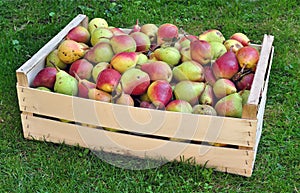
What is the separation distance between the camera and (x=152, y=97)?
2.40 m

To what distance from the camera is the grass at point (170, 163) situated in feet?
7.86

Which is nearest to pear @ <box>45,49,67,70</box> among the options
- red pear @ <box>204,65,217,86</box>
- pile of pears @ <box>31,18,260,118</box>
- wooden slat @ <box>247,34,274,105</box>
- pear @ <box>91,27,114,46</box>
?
pile of pears @ <box>31,18,260,118</box>

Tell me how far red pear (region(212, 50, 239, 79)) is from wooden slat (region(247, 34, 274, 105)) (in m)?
0.12

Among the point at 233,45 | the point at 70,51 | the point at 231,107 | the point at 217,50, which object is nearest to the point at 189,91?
the point at 231,107

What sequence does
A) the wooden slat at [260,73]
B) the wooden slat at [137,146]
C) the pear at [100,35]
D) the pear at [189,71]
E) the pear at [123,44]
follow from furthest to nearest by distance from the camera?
1. the pear at [100,35]
2. the pear at [123,44]
3. the pear at [189,71]
4. the wooden slat at [137,146]
5. the wooden slat at [260,73]

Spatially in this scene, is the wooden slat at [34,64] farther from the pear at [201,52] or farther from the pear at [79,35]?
the pear at [201,52]

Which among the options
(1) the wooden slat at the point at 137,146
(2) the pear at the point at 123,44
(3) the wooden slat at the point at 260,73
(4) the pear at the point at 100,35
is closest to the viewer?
(3) the wooden slat at the point at 260,73

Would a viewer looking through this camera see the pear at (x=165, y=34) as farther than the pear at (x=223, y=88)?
Yes

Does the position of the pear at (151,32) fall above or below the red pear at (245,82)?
above

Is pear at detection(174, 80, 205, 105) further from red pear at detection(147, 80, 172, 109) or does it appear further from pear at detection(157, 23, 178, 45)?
pear at detection(157, 23, 178, 45)

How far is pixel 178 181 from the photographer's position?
2.39 metres

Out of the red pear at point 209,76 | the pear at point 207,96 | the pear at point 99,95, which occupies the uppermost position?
the red pear at point 209,76

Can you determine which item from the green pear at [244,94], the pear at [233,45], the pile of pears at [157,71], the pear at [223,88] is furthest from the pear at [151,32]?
the green pear at [244,94]

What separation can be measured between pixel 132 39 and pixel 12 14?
1684 mm
